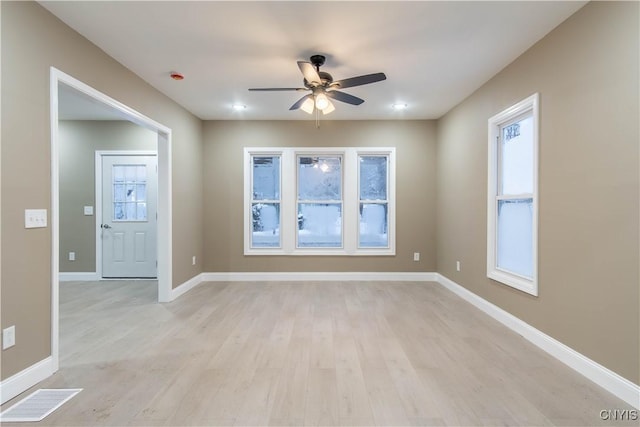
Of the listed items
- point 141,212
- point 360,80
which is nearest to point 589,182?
point 360,80

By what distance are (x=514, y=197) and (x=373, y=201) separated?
241cm

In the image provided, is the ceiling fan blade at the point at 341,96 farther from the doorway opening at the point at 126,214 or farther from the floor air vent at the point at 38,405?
the doorway opening at the point at 126,214

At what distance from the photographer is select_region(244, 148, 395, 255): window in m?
5.29

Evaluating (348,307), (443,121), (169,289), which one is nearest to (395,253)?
(348,307)

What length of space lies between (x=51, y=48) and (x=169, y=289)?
286 cm

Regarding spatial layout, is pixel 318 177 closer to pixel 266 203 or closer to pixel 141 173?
pixel 266 203

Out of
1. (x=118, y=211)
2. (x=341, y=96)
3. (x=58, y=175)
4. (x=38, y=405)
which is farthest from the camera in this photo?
(x=118, y=211)

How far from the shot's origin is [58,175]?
9.26ft

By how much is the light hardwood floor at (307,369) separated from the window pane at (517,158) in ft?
4.83

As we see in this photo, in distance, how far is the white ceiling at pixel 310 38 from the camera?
2.29 meters

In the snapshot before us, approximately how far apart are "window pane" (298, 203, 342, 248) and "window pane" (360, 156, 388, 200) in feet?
1.81

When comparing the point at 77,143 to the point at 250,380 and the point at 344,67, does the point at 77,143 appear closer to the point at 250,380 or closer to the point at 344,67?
the point at 344,67

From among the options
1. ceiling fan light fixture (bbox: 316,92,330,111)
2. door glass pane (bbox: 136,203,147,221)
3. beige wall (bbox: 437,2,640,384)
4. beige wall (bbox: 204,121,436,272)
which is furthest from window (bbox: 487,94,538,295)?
door glass pane (bbox: 136,203,147,221)

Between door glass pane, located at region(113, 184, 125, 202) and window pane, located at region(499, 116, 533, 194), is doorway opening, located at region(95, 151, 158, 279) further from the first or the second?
window pane, located at region(499, 116, 533, 194)
